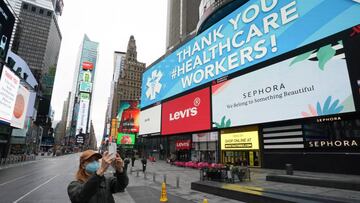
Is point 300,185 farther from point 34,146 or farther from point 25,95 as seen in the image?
point 34,146

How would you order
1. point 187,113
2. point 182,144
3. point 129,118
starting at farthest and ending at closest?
point 129,118
point 182,144
point 187,113

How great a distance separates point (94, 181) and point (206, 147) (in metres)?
32.4

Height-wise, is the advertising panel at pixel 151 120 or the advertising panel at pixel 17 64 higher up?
the advertising panel at pixel 17 64

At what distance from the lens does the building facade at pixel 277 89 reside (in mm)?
17078

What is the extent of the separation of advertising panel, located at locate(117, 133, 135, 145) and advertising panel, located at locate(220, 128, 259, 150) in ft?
196

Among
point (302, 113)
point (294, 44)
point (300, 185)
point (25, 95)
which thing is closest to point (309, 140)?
point (302, 113)

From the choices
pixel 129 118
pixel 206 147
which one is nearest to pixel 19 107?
pixel 206 147

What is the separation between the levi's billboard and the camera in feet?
98.9

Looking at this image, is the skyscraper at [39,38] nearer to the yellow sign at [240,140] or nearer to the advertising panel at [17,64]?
the advertising panel at [17,64]

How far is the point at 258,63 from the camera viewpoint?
23281 mm

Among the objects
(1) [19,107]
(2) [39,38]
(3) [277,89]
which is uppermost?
(2) [39,38]

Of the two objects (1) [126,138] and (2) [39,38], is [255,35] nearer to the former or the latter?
(1) [126,138]

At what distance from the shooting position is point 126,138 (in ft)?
272

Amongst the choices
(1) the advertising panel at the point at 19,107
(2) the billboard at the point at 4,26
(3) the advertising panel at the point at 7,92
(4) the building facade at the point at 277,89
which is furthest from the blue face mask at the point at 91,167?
(1) the advertising panel at the point at 19,107
